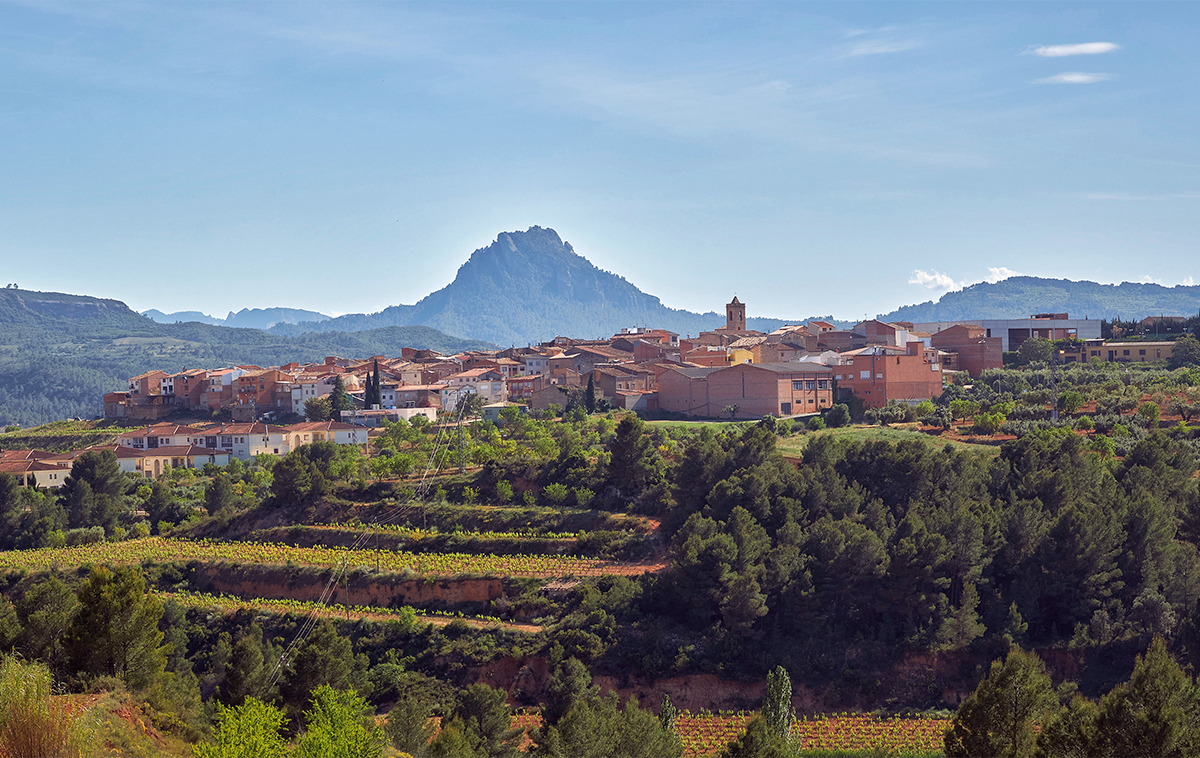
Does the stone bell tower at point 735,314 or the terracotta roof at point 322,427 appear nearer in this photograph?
the terracotta roof at point 322,427

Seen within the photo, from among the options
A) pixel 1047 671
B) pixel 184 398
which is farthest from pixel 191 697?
pixel 184 398

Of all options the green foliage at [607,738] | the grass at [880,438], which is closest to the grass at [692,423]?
the grass at [880,438]

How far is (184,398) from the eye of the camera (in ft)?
294

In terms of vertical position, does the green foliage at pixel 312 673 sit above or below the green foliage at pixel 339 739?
below

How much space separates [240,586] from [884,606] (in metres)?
24.1

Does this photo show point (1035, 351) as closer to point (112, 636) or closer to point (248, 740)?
point (112, 636)

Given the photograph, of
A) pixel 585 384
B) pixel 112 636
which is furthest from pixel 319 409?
pixel 112 636

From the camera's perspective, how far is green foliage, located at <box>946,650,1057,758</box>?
19.3 metres

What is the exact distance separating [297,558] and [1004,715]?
3063 centimetres

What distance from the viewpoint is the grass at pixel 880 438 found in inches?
1890

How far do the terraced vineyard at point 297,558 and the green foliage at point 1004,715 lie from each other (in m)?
19.9

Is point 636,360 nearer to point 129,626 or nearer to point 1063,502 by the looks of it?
point 1063,502

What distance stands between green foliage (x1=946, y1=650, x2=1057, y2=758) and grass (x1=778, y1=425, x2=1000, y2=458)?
27.0 metres

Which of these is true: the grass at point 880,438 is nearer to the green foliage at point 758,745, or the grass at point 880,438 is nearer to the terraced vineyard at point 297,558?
the terraced vineyard at point 297,558
